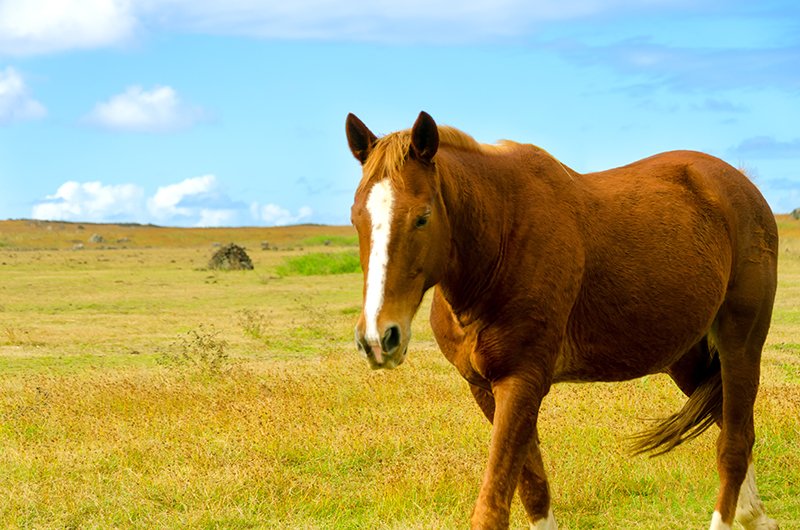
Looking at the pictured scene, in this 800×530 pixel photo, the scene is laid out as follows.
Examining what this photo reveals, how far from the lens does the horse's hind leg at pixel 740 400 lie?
18.1 ft

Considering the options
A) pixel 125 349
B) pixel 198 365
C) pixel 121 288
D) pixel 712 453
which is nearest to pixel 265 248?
pixel 121 288

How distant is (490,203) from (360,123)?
2.59 feet

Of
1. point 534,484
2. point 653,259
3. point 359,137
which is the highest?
point 359,137

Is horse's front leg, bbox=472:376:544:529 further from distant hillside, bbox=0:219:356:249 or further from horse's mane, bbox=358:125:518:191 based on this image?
distant hillside, bbox=0:219:356:249

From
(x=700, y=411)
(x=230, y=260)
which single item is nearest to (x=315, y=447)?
(x=700, y=411)

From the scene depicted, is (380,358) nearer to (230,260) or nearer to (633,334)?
(633,334)

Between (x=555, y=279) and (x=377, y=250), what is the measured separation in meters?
1.16

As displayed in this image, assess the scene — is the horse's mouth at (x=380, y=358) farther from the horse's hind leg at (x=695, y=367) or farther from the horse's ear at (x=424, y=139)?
the horse's hind leg at (x=695, y=367)

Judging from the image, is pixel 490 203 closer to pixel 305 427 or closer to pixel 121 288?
pixel 305 427

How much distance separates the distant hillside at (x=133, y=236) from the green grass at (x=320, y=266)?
31.8m

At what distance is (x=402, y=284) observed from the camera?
378 cm

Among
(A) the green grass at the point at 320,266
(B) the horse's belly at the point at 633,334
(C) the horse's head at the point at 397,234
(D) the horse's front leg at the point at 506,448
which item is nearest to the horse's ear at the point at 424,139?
(C) the horse's head at the point at 397,234

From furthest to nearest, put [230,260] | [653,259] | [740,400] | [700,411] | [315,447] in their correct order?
[230,260]
[315,447]
[700,411]
[740,400]
[653,259]

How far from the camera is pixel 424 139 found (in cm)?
396
